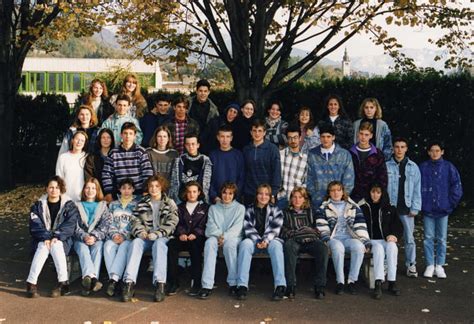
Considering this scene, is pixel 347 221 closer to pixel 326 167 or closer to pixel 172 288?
pixel 326 167

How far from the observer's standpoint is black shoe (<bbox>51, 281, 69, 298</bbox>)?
6625 millimetres

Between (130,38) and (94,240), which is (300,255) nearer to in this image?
(94,240)

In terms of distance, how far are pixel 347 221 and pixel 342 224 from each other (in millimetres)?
68

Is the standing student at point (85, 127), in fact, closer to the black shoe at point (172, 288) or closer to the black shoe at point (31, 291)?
the black shoe at point (31, 291)

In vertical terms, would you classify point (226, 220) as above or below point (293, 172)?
below

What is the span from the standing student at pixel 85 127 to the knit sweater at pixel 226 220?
→ 1806mm

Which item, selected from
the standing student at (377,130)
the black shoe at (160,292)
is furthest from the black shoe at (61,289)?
the standing student at (377,130)

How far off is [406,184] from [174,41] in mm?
5892

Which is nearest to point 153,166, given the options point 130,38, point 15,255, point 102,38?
point 15,255

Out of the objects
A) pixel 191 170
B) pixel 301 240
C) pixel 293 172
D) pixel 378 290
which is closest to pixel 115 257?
pixel 191 170

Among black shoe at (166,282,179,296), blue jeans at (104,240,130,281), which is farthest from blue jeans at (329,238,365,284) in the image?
blue jeans at (104,240,130,281)

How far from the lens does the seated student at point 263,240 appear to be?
659 centimetres

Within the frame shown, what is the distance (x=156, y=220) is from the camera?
7.08 metres

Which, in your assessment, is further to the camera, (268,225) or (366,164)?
(366,164)
